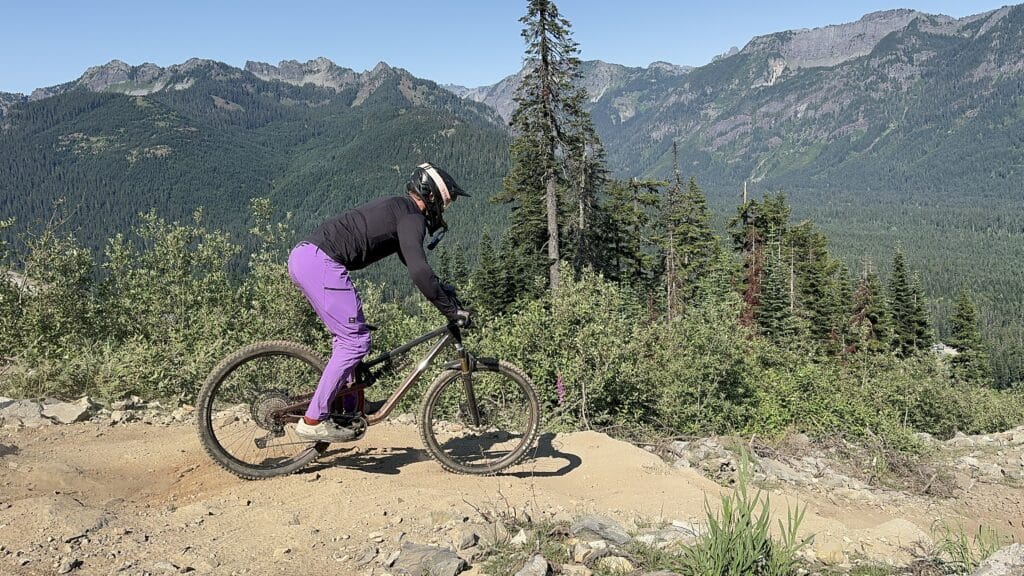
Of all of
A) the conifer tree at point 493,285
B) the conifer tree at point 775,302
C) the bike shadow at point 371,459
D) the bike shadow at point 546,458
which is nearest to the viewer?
the bike shadow at point 371,459

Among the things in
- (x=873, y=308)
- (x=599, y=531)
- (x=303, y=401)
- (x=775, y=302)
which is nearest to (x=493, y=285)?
(x=775, y=302)

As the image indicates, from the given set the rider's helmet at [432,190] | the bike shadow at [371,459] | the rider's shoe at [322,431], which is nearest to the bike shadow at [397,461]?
the bike shadow at [371,459]

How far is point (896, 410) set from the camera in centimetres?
2445

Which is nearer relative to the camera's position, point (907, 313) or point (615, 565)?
point (615, 565)

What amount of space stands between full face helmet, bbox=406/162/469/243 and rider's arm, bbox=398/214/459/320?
0.69ft

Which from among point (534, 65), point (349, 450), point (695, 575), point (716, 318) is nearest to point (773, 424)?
point (716, 318)

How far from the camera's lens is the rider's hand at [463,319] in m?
5.25

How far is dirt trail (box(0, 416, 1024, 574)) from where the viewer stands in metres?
3.86

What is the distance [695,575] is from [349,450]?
4021 millimetres

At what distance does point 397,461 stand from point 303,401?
1.22 m

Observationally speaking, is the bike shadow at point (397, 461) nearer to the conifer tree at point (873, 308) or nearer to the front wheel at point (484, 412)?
the front wheel at point (484, 412)

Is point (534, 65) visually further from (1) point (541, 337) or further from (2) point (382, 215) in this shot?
(2) point (382, 215)

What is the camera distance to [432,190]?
512 cm

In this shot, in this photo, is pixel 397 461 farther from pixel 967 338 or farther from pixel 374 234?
pixel 967 338
